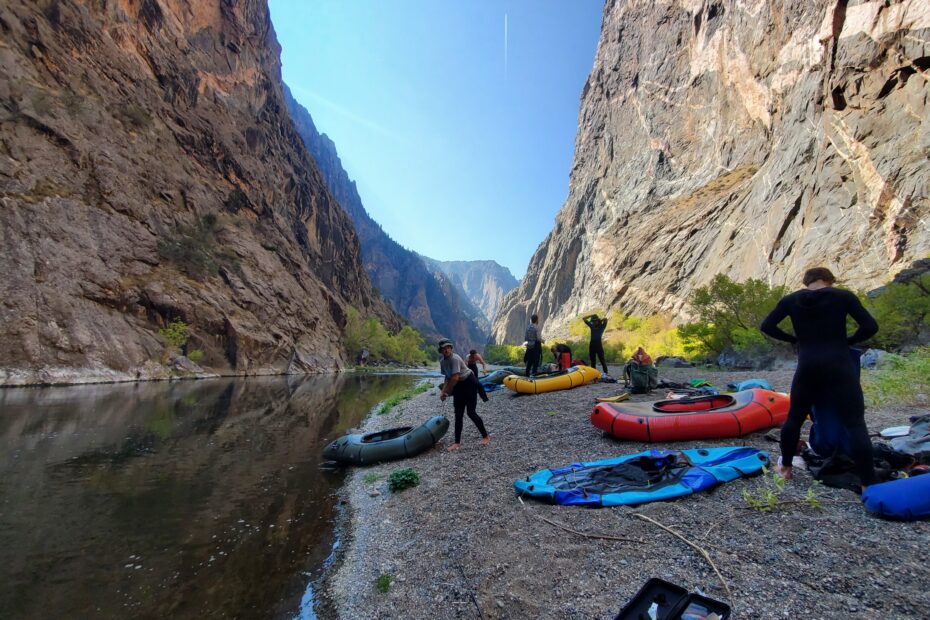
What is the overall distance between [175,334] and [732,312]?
4195cm

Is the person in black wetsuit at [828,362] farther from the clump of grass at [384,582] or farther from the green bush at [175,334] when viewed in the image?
the green bush at [175,334]

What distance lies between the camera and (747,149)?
48.5 metres

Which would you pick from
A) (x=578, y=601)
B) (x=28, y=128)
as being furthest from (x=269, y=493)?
(x=28, y=128)

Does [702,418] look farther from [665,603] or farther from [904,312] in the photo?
[904,312]

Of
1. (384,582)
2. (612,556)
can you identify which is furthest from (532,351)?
(612,556)

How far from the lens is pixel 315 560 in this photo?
17.8 ft

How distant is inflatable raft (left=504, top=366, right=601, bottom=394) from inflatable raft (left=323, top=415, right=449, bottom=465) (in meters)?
5.98

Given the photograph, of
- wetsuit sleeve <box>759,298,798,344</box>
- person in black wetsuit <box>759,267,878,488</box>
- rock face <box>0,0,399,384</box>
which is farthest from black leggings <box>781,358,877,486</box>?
rock face <box>0,0,399,384</box>

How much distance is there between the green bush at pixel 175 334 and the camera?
113 feet

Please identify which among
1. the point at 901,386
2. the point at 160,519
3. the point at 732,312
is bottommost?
the point at 160,519

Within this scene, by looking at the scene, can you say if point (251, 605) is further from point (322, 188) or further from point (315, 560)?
point (322, 188)

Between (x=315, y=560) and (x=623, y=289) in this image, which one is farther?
(x=623, y=289)

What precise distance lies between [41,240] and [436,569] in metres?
37.0

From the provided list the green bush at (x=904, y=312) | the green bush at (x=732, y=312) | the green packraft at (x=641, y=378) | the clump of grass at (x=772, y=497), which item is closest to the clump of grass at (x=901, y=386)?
the green packraft at (x=641, y=378)
